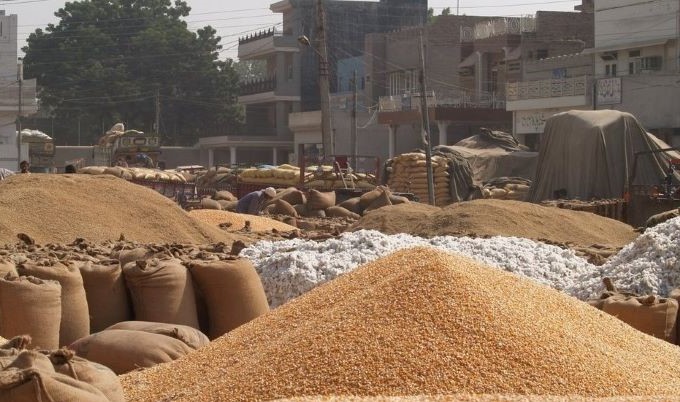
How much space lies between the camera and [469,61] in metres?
45.8

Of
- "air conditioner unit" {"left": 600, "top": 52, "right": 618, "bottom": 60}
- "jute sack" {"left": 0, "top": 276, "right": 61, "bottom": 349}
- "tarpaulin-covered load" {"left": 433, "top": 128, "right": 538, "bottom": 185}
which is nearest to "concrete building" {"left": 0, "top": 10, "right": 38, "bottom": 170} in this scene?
"tarpaulin-covered load" {"left": 433, "top": 128, "right": 538, "bottom": 185}

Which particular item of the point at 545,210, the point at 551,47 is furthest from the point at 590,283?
the point at 551,47

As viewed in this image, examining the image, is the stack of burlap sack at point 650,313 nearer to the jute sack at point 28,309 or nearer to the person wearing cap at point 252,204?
the jute sack at point 28,309

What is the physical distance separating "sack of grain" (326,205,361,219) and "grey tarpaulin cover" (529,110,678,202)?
5.17 metres

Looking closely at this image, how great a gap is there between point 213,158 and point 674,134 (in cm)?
3267

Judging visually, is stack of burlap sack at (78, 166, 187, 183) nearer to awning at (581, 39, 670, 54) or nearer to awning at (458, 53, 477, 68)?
awning at (581, 39, 670, 54)

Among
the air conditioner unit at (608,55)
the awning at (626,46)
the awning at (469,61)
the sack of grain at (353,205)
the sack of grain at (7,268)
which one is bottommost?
the sack of grain at (353,205)

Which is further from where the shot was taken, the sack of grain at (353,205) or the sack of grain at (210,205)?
the sack of grain at (353,205)

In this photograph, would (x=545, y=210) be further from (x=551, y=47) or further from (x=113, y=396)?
(x=551, y=47)

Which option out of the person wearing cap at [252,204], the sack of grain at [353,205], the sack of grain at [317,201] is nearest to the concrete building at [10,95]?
the sack of grain at [317,201]

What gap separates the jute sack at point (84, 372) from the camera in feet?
16.6

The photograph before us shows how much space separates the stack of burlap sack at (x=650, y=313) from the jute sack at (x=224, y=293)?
2.32 m

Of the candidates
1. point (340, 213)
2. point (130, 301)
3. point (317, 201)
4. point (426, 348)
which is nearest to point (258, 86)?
point (317, 201)

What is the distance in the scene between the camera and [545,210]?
49.8 ft
